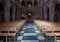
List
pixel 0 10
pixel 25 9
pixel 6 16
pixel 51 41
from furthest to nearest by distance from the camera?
pixel 25 9, pixel 0 10, pixel 6 16, pixel 51 41

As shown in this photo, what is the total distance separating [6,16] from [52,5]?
7.60 meters

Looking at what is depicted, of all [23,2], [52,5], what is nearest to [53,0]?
[52,5]

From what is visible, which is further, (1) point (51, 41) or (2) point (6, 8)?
(2) point (6, 8)

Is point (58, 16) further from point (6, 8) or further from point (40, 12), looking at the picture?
point (6, 8)

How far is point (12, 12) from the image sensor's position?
77.9 feet

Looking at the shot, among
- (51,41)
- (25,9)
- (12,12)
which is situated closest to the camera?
(51,41)

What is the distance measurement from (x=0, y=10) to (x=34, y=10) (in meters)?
14.2

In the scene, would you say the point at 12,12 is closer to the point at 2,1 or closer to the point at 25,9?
the point at 2,1

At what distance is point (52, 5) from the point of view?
63.3ft

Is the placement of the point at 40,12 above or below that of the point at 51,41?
above

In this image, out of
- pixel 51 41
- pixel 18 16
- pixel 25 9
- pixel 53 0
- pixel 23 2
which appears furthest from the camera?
pixel 23 2

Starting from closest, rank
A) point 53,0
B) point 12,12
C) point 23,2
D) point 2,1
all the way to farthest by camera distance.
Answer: point 2,1 → point 53,0 → point 12,12 → point 23,2

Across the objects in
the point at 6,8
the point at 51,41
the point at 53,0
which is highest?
the point at 53,0

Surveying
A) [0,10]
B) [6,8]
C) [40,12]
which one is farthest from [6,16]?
[40,12]
